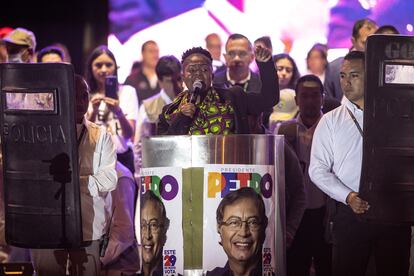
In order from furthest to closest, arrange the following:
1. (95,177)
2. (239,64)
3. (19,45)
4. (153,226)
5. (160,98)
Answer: (160,98) < (19,45) < (239,64) < (95,177) < (153,226)

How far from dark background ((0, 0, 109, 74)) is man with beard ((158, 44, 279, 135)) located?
13.5 ft

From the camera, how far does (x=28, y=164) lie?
4871 millimetres

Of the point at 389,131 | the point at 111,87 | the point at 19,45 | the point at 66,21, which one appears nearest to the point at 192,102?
the point at 389,131

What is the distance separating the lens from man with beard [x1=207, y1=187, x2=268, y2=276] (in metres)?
4.53

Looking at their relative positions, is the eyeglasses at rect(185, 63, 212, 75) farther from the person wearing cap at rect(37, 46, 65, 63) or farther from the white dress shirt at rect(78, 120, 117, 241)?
the person wearing cap at rect(37, 46, 65, 63)

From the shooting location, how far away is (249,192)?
4.54 metres

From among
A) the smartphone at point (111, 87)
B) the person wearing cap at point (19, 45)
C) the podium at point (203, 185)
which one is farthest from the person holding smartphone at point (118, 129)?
the podium at point (203, 185)

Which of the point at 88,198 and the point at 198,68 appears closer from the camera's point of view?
the point at 88,198

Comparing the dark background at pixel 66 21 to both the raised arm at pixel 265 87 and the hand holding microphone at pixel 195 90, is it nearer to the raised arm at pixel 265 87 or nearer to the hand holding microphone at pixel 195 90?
the raised arm at pixel 265 87

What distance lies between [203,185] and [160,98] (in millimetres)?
2999

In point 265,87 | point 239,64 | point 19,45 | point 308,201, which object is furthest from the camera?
point 19,45

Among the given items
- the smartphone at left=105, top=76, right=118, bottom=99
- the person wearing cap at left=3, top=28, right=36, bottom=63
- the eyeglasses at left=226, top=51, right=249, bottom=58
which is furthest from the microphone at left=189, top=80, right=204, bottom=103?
the person wearing cap at left=3, top=28, right=36, bottom=63

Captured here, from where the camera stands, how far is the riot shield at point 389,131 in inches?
176

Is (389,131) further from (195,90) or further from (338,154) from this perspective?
(195,90)
